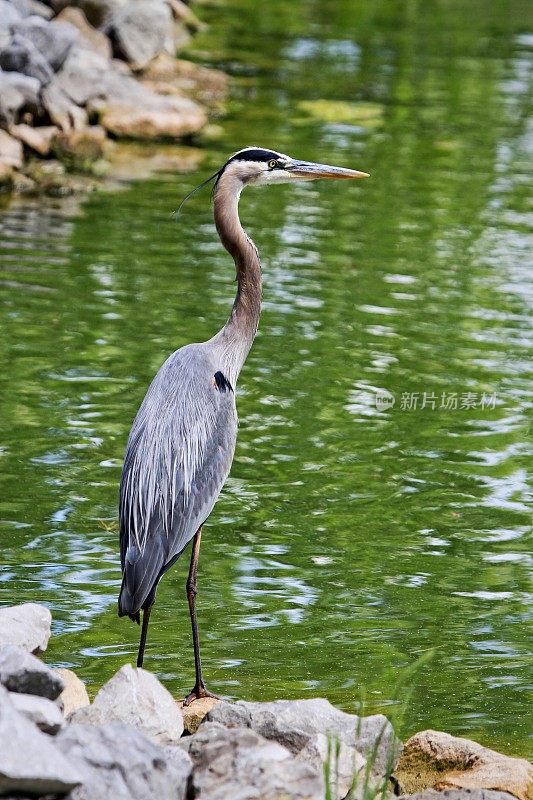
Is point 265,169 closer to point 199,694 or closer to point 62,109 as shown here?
point 199,694

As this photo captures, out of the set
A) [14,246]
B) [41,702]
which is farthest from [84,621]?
[14,246]

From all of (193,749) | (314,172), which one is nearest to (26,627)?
(193,749)

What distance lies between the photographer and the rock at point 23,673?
4.60 m

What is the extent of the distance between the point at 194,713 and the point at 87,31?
16345 mm

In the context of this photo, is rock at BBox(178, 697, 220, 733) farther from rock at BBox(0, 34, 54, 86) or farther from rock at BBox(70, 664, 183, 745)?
rock at BBox(0, 34, 54, 86)

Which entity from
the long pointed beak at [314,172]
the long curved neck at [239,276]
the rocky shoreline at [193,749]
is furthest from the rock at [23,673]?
the long pointed beak at [314,172]

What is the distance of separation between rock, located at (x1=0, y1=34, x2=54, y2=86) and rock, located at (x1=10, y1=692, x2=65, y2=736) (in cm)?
1311

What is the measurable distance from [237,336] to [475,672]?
1757 millimetres

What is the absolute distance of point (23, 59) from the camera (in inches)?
649

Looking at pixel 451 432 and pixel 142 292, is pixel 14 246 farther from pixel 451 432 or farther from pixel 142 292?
pixel 451 432

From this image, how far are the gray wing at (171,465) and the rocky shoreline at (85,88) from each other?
32.4 ft

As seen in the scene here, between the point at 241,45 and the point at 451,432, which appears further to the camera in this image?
the point at 241,45

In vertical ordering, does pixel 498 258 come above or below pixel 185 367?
below

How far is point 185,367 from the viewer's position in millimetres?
5898
